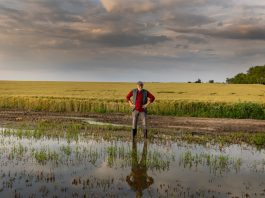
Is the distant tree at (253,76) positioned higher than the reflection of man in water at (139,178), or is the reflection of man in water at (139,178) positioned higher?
the distant tree at (253,76)

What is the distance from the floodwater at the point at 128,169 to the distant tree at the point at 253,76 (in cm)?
9815

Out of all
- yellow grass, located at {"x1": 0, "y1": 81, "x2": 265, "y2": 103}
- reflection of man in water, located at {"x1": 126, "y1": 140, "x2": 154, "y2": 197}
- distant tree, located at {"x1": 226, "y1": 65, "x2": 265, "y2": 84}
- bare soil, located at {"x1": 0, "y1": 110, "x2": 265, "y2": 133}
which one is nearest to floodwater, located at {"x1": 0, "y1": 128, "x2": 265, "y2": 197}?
reflection of man in water, located at {"x1": 126, "y1": 140, "x2": 154, "y2": 197}

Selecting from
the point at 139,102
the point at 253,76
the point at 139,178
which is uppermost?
the point at 253,76

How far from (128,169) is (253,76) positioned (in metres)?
109

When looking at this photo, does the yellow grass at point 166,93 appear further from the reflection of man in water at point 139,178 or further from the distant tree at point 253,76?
the distant tree at point 253,76

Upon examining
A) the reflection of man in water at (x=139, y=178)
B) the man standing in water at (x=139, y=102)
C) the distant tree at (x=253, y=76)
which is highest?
the distant tree at (x=253, y=76)

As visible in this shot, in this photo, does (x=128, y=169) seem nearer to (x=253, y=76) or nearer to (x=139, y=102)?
(x=139, y=102)

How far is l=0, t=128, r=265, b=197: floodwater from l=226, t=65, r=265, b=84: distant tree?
98.1 meters

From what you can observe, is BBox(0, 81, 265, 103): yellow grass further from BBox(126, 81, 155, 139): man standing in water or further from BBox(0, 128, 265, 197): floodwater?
BBox(0, 128, 265, 197): floodwater

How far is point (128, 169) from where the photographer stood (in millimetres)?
11000

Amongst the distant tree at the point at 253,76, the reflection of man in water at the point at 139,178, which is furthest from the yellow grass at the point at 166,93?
the distant tree at the point at 253,76

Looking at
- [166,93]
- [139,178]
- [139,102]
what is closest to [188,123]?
[139,102]

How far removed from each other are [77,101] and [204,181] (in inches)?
878

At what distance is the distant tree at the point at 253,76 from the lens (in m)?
110
